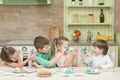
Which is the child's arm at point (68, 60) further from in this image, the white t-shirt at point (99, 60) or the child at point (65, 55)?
the white t-shirt at point (99, 60)

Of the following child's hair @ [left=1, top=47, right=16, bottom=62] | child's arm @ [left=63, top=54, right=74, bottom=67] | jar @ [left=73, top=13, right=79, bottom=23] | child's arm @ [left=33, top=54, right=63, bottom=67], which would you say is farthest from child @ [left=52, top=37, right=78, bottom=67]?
jar @ [left=73, top=13, right=79, bottom=23]

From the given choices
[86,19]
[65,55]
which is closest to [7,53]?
[65,55]

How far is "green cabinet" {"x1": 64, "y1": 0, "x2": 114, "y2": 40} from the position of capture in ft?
18.6

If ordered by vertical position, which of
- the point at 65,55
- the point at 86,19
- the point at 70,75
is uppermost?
the point at 86,19

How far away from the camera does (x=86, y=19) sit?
5.76 metres

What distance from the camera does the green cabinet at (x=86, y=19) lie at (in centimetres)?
567

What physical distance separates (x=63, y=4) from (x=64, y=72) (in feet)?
9.55

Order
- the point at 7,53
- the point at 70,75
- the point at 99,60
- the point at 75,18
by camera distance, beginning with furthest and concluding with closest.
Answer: the point at 75,18, the point at 99,60, the point at 7,53, the point at 70,75

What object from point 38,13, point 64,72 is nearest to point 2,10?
point 38,13

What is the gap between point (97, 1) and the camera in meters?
5.71

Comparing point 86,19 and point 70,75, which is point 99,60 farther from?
point 86,19

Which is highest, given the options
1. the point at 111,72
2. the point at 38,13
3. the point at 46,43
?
the point at 38,13

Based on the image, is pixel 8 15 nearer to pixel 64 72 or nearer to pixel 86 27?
pixel 86 27

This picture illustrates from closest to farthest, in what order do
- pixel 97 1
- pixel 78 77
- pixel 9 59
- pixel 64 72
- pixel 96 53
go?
pixel 78 77 → pixel 64 72 → pixel 9 59 → pixel 96 53 → pixel 97 1
